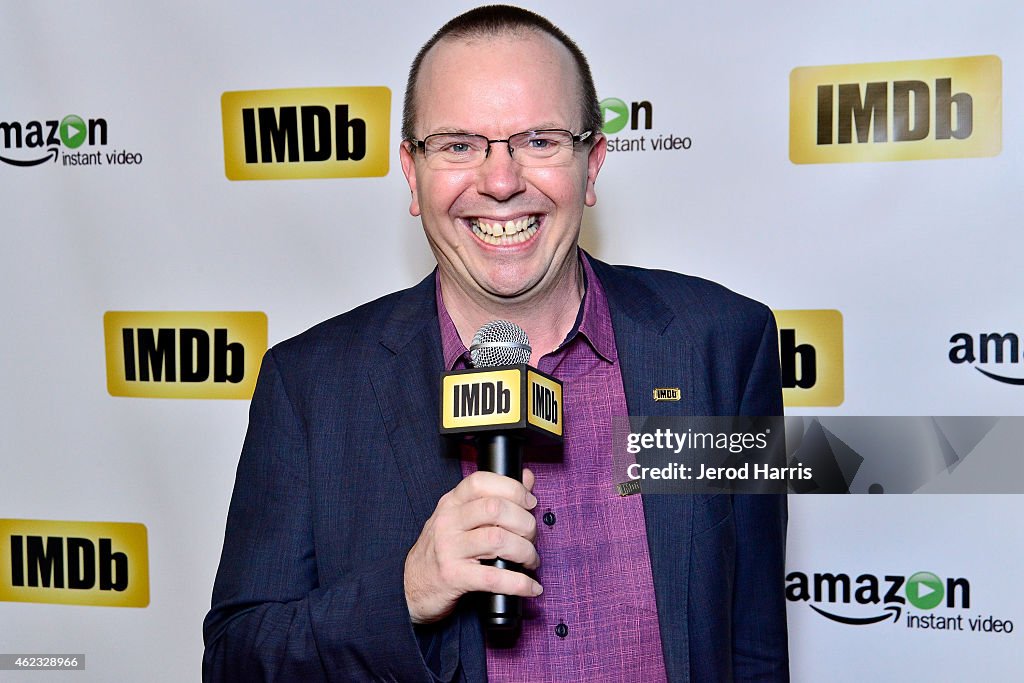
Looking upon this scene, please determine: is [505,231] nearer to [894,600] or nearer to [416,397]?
[416,397]

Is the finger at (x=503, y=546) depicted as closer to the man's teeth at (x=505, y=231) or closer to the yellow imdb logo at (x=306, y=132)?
the man's teeth at (x=505, y=231)

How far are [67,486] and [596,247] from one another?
1404 mm

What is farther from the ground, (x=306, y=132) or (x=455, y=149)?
(x=306, y=132)

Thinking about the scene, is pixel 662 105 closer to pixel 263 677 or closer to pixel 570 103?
pixel 570 103

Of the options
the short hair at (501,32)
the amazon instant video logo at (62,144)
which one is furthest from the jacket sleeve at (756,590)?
the amazon instant video logo at (62,144)

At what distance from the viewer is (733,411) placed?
1.51 meters

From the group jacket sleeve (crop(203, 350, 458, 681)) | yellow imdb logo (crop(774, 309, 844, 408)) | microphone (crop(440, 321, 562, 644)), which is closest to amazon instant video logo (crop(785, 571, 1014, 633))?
yellow imdb logo (crop(774, 309, 844, 408))

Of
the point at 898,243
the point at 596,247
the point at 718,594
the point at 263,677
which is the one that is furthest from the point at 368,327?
the point at 898,243

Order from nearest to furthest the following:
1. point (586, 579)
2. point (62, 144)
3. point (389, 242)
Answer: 1. point (586, 579)
2. point (389, 242)
3. point (62, 144)

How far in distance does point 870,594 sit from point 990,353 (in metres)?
0.57

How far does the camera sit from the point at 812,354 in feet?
6.98

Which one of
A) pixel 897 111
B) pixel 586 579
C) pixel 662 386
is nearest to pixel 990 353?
pixel 897 111

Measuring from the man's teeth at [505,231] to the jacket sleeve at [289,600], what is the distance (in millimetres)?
376

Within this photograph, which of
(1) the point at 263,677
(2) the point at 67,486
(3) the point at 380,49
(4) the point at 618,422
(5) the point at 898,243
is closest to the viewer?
(1) the point at 263,677
